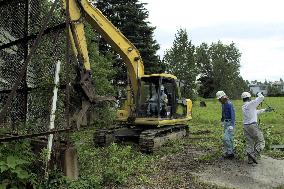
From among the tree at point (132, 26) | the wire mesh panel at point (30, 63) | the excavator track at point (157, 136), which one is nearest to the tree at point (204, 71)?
the tree at point (132, 26)

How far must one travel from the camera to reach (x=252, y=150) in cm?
1136

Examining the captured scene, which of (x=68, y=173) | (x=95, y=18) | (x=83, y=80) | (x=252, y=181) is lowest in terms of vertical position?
(x=252, y=181)

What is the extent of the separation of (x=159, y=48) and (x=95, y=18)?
2305cm

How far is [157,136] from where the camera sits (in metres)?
14.0

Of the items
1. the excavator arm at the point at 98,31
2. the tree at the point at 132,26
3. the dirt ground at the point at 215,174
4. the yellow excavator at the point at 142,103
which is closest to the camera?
the dirt ground at the point at 215,174

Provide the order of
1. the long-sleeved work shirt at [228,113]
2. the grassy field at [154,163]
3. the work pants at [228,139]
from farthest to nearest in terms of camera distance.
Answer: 1. the long-sleeved work shirt at [228,113]
2. the work pants at [228,139]
3. the grassy field at [154,163]

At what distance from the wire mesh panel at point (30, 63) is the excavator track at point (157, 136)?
457 centimetres

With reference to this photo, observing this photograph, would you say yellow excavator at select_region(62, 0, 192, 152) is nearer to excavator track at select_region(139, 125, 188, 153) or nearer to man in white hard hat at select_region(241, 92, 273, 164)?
excavator track at select_region(139, 125, 188, 153)

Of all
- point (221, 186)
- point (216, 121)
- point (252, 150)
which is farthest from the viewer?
point (216, 121)

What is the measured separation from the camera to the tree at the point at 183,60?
1692 inches

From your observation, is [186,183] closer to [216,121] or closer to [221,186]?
[221,186]

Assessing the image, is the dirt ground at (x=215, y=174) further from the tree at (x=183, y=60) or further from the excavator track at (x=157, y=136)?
the tree at (x=183, y=60)

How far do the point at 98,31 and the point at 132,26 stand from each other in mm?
19370

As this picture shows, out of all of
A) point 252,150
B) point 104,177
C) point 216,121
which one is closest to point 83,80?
point 104,177
